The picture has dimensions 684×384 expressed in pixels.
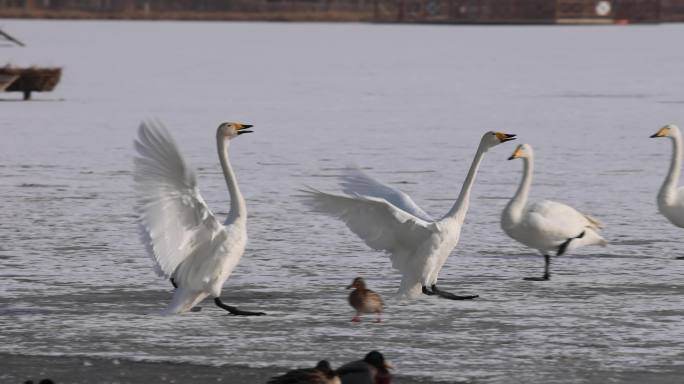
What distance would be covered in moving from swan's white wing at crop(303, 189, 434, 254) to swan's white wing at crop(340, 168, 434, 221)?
28 cm

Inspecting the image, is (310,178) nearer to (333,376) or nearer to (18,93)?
(333,376)

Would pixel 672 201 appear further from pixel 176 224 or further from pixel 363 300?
pixel 176 224

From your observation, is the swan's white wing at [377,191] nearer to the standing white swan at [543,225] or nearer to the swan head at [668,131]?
the standing white swan at [543,225]

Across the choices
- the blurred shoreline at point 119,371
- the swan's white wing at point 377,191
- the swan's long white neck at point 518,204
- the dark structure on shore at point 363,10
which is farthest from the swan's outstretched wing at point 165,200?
the dark structure on shore at point 363,10

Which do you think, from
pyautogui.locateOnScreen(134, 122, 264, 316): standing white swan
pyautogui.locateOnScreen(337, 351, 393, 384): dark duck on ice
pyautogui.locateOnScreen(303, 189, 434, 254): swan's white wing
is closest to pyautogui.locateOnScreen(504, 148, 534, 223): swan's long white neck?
pyautogui.locateOnScreen(303, 189, 434, 254): swan's white wing

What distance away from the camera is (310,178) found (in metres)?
17.4

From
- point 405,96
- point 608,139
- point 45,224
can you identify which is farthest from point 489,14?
point 45,224

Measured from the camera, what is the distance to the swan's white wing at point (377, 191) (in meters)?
10.1

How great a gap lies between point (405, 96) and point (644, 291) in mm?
26599

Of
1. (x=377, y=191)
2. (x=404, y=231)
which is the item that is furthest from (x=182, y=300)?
(x=377, y=191)

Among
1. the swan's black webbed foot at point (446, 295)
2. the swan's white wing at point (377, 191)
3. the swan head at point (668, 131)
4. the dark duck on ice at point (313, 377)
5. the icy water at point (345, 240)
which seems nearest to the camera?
the dark duck on ice at point (313, 377)

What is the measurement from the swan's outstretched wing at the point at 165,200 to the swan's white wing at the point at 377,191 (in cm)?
137

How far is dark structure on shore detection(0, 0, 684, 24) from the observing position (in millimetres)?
142000

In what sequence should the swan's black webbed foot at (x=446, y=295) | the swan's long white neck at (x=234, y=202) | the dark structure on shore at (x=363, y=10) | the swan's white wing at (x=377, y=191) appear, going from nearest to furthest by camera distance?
the swan's long white neck at (x=234, y=202), the swan's black webbed foot at (x=446, y=295), the swan's white wing at (x=377, y=191), the dark structure on shore at (x=363, y=10)
